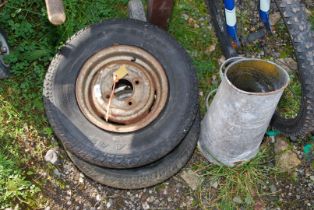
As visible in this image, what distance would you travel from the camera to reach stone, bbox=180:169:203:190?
11.9 feet

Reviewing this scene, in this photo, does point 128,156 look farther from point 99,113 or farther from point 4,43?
point 4,43

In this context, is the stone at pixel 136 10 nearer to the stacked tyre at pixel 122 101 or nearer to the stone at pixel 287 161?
the stacked tyre at pixel 122 101

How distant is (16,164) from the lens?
138 inches

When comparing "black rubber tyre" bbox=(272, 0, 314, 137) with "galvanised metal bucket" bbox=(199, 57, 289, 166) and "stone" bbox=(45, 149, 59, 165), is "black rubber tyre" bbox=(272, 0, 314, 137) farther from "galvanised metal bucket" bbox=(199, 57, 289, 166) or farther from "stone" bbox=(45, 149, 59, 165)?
"stone" bbox=(45, 149, 59, 165)

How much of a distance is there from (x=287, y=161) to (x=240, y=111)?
36.6 inches

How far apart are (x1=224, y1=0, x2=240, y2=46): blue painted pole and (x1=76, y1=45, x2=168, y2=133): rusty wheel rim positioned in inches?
37.1

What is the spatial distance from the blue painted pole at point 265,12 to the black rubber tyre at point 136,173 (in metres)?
1.49

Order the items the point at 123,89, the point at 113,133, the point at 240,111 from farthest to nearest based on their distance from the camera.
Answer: the point at 123,89
the point at 113,133
the point at 240,111

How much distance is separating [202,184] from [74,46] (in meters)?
1.43

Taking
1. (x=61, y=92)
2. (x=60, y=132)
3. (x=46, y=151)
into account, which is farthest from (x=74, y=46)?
(x=46, y=151)

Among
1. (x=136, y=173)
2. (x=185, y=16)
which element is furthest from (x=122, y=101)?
(x=185, y=16)

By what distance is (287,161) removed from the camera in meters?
3.75

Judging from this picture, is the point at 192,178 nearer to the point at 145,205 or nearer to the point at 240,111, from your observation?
the point at 145,205

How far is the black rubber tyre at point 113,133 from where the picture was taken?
3.11m
